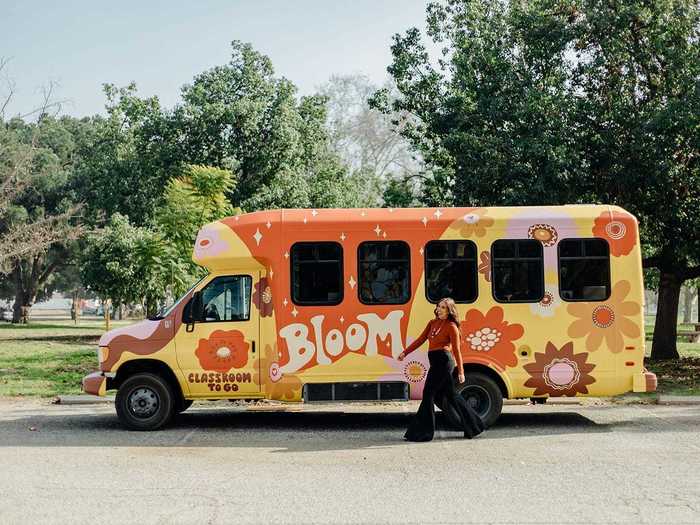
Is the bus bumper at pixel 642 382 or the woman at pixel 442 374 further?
the bus bumper at pixel 642 382

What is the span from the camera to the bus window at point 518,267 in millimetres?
12211

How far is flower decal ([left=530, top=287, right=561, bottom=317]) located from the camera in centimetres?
1217

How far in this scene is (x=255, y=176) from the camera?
33.2 meters

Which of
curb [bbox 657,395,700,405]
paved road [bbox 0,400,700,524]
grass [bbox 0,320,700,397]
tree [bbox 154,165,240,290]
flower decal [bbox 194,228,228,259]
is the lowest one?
paved road [bbox 0,400,700,524]

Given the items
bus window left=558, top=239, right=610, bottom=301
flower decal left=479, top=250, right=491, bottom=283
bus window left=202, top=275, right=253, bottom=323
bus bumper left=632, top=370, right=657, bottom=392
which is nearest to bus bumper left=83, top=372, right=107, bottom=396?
bus window left=202, top=275, right=253, bottom=323

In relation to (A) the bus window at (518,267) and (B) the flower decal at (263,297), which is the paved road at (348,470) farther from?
(A) the bus window at (518,267)

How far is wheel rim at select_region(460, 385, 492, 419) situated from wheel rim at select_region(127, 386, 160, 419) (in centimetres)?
422

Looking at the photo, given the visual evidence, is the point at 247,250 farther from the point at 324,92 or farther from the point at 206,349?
the point at 324,92

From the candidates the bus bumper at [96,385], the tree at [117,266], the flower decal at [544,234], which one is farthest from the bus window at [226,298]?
the tree at [117,266]

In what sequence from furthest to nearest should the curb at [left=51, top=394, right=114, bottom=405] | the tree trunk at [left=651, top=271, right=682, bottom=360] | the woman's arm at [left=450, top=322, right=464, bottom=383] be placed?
1. the tree trunk at [left=651, top=271, right=682, bottom=360]
2. the curb at [left=51, top=394, right=114, bottom=405]
3. the woman's arm at [left=450, top=322, right=464, bottom=383]

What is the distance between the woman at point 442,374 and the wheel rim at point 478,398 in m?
0.67

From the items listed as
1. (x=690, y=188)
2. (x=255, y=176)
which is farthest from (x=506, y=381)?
(x=255, y=176)

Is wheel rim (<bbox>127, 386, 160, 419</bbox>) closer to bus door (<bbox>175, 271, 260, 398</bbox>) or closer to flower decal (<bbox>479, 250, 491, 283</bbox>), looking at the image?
bus door (<bbox>175, 271, 260, 398</bbox>)

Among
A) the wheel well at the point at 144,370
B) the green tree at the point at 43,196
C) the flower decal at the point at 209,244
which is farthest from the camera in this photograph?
the green tree at the point at 43,196
